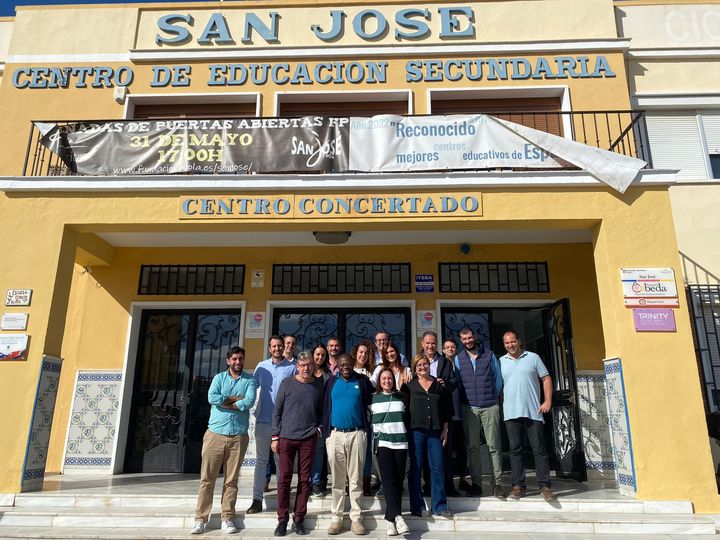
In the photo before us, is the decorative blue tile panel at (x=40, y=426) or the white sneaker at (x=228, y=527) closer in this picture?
the white sneaker at (x=228, y=527)

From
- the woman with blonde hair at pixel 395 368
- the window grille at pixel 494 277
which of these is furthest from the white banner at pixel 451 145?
the woman with blonde hair at pixel 395 368

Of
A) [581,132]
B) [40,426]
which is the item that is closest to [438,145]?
[581,132]

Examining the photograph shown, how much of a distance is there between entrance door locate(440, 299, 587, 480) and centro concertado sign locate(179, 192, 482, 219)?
7.32 feet

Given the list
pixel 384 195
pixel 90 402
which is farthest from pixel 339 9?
pixel 90 402

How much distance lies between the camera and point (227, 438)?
558 cm

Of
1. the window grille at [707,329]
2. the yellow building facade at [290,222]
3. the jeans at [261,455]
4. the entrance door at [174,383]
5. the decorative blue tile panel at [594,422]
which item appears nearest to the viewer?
the jeans at [261,455]

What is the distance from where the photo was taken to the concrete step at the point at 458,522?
17.6 feet

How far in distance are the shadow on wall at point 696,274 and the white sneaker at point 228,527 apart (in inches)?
285

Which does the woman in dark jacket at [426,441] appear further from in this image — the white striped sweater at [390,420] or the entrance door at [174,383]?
the entrance door at [174,383]

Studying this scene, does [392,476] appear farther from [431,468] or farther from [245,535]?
[245,535]

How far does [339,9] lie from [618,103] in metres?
4.99

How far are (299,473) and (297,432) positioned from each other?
398 mm

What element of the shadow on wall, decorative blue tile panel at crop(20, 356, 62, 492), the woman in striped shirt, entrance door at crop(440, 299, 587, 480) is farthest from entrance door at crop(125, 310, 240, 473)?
the shadow on wall

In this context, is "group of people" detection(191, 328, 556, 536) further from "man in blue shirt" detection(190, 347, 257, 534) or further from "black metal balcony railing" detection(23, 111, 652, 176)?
"black metal balcony railing" detection(23, 111, 652, 176)
